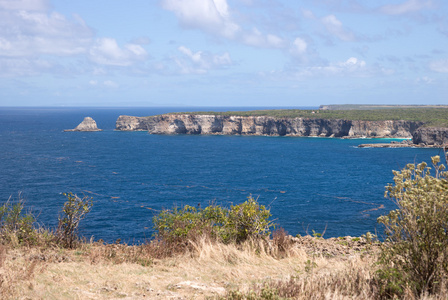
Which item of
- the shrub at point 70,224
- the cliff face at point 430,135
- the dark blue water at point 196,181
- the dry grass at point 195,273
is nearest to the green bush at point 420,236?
the dry grass at point 195,273

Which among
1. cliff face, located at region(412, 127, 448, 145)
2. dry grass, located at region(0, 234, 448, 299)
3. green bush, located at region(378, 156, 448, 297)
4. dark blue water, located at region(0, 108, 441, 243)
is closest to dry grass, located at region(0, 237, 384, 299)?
dry grass, located at region(0, 234, 448, 299)

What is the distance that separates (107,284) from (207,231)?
15.4 ft

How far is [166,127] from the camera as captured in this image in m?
143

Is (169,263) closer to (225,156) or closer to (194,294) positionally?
(194,294)

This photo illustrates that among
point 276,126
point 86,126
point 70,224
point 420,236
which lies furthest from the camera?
point 86,126

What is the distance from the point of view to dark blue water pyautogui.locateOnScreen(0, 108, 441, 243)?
122ft

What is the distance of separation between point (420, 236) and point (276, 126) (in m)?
132

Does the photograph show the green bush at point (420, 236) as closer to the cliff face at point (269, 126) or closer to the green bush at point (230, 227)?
the green bush at point (230, 227)

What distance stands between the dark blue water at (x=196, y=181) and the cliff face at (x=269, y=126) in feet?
116

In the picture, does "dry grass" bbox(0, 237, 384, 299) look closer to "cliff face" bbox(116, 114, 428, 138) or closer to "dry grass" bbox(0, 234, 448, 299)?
"dry grass" bbox(0, 234, 448, 299)

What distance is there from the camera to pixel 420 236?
7684 mm

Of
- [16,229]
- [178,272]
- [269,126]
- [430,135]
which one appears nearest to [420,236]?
[178,272]

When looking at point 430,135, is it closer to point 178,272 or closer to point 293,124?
point 293,124

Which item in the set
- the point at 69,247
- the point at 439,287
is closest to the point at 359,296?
the point at 439,287
